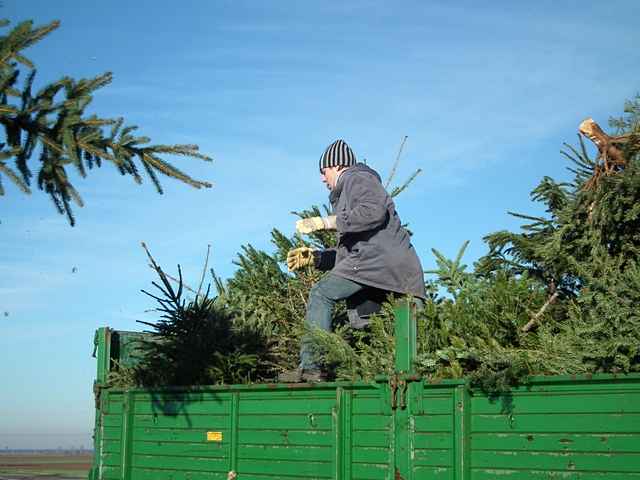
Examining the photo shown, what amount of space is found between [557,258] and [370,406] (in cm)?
183

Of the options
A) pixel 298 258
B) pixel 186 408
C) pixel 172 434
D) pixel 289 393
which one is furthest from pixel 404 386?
pixel 298 258

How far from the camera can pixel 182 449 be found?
5668mm

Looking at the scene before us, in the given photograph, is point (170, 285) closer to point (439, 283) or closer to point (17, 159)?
point (17, 159)

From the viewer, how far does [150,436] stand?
233 inches

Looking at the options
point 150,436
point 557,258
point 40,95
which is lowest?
point 150,436

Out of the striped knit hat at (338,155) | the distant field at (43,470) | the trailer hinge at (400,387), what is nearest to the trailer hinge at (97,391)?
the striped knit hat at (338,155)

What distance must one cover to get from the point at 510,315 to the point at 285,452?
1597 mm

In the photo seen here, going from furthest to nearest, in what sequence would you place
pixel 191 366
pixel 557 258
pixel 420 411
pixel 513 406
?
pixel 191 366
pixel 557 258
pixel 420 411
pixel 513 406

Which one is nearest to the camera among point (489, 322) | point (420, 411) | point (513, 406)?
point (513, 406)

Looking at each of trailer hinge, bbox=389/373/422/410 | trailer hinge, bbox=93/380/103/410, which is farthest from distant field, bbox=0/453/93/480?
trailer hinge, bbox=389/373/422/410

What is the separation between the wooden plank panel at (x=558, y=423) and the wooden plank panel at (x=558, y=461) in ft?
0.35

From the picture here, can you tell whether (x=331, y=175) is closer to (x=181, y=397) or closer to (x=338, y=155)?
(x=338, y=155)

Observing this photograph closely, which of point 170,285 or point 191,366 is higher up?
point 170,285

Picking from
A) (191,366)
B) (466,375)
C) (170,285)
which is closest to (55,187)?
(170,285)
